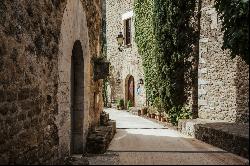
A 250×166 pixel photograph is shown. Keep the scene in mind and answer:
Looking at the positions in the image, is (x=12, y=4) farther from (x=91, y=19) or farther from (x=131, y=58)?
(x=131, y=58)

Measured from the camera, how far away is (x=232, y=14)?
6.74 m

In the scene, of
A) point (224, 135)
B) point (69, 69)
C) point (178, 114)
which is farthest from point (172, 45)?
point (69, 69)

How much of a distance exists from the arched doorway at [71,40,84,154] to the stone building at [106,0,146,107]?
32.7 ft

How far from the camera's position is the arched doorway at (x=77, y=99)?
702 centimetres

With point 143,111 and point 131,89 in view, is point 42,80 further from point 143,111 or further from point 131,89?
point 131,89

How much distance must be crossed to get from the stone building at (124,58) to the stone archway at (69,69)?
986 cm

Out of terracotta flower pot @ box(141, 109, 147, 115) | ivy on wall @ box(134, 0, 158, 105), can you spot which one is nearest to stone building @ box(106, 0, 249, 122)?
ivy on wall @ box(134, 0, 158, 105)

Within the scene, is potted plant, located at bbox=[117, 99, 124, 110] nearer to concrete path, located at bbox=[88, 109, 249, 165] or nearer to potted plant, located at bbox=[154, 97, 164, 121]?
potted plant, located at bbox=[154, 97, 164, 121]

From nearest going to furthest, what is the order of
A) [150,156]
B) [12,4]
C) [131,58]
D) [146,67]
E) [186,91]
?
[12,4] → [150,156] → [186,91] → [146,67] → [131,58]

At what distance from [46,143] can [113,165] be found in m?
0.97

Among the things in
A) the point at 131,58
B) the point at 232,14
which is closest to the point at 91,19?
the point at 232,14

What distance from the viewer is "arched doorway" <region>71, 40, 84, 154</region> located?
7.02 metres

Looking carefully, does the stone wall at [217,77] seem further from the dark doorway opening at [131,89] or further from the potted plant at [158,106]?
the dark doorway opening at [131,89]

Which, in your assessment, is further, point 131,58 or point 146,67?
point 131,58
